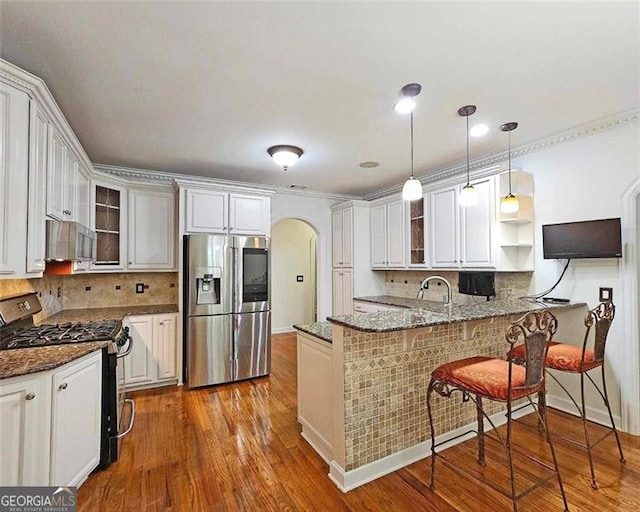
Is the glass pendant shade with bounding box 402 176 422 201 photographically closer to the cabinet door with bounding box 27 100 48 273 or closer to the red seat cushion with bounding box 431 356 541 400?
the red seat cushion with bounding box 431 356 541 400

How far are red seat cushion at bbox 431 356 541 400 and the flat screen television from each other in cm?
149

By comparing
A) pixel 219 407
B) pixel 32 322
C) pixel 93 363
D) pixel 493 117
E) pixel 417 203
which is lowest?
pixel 219 407

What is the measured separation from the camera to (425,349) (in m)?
2.36

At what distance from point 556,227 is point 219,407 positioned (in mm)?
3668

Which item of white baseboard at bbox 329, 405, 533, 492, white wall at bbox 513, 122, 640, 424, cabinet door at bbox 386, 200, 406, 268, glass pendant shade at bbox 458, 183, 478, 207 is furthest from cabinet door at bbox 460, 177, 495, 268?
white baseboard at bbox 329, 405, 533, 492

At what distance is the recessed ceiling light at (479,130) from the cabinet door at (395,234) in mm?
1561

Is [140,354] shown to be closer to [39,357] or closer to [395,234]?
[39,357]

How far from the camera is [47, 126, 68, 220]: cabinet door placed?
2142 millimetres

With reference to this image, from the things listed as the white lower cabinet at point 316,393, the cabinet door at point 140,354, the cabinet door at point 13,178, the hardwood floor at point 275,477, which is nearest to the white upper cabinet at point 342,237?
the white lower cabinet at point 316,393

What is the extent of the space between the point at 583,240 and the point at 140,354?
454 centimetres

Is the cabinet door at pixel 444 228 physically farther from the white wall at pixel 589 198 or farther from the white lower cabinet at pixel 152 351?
the white lower cabinet at pixel 152 351

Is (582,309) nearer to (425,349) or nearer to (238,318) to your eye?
(425,349)

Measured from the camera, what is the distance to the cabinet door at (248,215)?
3.99 metres

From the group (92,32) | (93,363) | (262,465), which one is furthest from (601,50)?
(93,363)
